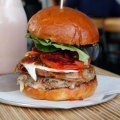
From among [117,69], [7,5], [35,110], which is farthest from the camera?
[117,69]

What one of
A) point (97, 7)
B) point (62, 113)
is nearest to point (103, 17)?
point (97, 7)

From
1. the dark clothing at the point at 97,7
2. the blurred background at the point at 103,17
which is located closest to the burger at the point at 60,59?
the blurred background at the point at 103,17

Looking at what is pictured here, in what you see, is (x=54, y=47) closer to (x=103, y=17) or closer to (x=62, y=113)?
(x=62, y=113)

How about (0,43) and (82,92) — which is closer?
(82,92)

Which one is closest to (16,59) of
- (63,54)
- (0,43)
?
(0,43)

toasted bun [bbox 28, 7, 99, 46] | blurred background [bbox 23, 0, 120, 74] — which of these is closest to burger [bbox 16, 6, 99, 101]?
toasted bun [bbox 28, 7, 99, 46]

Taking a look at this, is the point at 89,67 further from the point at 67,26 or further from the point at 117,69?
Result: the point at 117,69

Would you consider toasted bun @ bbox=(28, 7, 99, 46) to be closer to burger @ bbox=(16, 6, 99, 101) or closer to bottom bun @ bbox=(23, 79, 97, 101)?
burger @ bbox=(16, 6, 99, 101)
